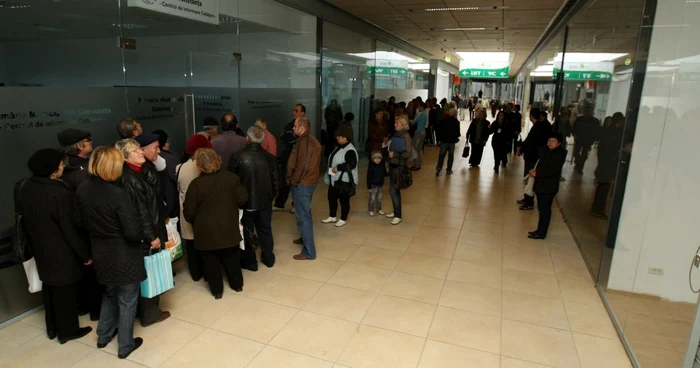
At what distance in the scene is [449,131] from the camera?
9.75m

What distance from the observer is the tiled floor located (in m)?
3.16

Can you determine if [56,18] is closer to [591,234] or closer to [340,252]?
[340,252]

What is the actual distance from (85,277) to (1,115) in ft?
4.71

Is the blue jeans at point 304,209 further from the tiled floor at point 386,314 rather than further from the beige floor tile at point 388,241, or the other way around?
the beige floor tile at point 388,241

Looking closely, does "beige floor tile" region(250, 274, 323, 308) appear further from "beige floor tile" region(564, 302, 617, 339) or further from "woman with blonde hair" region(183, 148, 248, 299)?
"beige floor tile" region(564, 302, 617, 339)

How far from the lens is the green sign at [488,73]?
27.8 meters

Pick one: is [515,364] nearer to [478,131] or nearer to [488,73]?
[478,131]

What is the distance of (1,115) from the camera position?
10.9ft

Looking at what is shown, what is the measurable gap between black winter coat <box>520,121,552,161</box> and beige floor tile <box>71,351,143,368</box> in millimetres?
7001

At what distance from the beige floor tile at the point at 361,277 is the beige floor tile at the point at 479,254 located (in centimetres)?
108

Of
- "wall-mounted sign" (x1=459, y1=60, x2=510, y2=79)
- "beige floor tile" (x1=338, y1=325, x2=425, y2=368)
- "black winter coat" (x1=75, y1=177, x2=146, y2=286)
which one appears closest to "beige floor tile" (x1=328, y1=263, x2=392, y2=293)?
"beige floor tile" (x1=338, y1=325, x2=425, y2=368)

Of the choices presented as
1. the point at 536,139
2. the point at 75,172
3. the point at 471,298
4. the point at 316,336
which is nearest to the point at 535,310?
the point at 471,298

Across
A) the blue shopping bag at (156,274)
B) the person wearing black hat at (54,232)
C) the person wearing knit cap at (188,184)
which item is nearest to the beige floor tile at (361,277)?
the person wearing knit cap at (188,184)

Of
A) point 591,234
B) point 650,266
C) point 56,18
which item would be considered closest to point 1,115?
point 56,18
